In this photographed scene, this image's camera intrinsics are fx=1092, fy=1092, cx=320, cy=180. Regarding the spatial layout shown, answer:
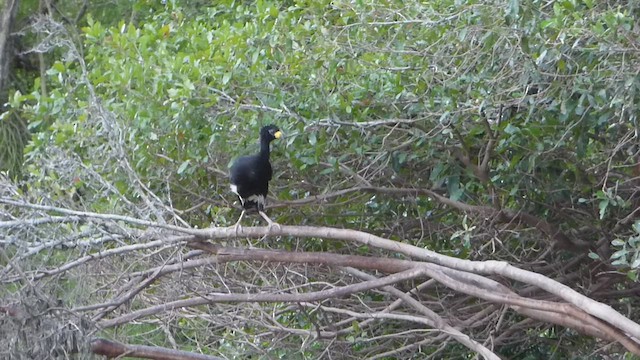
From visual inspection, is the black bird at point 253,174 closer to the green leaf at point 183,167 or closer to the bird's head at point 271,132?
the bird's head at point 271,132

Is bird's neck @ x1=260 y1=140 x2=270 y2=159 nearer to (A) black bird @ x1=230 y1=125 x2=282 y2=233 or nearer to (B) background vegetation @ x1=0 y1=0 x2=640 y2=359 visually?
(A) black bird @ x1=230 y1=125 x2=282 y2=233

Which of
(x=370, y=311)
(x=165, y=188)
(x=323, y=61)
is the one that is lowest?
(x=370, y=311)

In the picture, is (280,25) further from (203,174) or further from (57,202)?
(57,202)

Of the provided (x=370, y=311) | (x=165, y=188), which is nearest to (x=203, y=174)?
(x=165, y=188)

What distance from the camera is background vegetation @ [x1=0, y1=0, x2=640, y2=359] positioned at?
5.13 meters

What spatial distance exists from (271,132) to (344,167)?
58 centimetres

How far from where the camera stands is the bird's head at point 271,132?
581 cm

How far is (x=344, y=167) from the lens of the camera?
621cm

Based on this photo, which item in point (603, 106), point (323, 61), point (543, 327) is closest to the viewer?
point (603, 106)

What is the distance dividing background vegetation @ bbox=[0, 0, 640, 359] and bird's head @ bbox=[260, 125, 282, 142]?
3.0 inches

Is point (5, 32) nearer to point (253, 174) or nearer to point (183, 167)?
point (183, 167)

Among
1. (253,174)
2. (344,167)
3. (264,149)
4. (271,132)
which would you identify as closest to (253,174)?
(253,174)

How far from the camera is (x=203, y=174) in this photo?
6688 millimetres

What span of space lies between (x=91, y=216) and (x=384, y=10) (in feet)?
6.09
